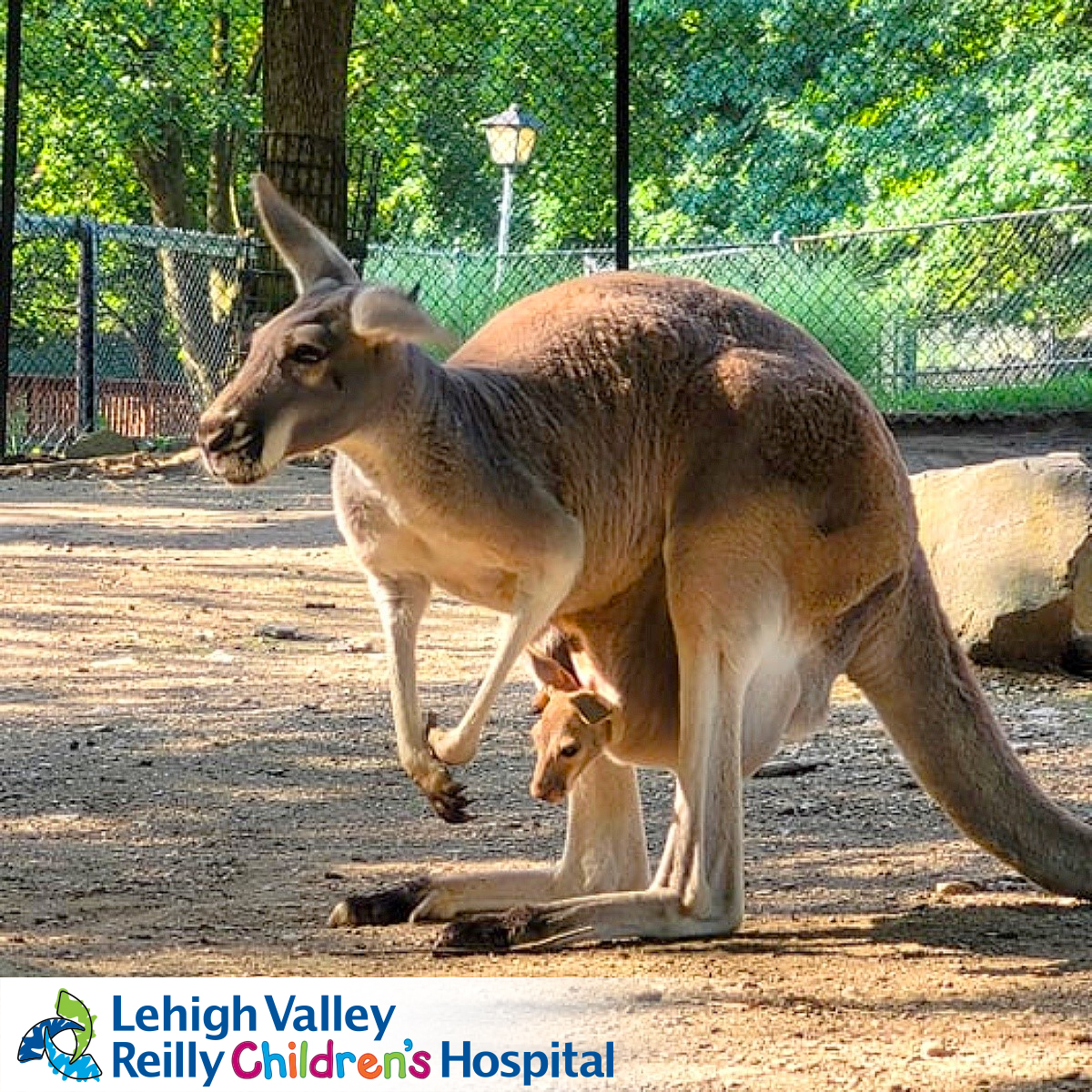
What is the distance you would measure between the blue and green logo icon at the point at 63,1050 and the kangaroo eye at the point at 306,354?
1230 mm

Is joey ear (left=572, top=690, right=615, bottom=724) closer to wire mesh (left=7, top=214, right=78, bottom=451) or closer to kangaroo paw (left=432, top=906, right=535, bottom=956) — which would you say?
kangaroo paw (left=432, top=906, right=535, bottom=956)

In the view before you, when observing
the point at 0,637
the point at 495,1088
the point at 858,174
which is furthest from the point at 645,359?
the point at 858,174

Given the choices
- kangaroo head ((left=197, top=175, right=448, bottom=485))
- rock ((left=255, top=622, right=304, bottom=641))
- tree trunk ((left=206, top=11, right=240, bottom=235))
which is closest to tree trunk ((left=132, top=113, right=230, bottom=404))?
rock ((left=255, top=622, right=304, bottom=641))

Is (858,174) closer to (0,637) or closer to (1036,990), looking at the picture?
(0,637)

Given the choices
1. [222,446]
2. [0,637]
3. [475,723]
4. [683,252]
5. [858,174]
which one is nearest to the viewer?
[222,446]

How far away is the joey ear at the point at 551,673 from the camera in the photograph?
14.1ft

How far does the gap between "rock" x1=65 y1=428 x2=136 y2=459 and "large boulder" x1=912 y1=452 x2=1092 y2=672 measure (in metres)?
6.35

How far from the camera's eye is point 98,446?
12250 mm

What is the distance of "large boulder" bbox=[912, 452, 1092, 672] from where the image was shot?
6.83 metres

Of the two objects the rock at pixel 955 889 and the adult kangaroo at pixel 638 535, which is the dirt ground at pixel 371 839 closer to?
the rock at pixel 955 889

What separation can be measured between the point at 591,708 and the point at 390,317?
33.5 inches

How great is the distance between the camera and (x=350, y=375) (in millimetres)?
3816

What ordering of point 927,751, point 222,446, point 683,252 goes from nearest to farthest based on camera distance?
point 222,446 < point 927,751 < point 683,252

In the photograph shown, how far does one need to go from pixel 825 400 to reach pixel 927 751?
29.2 inches
